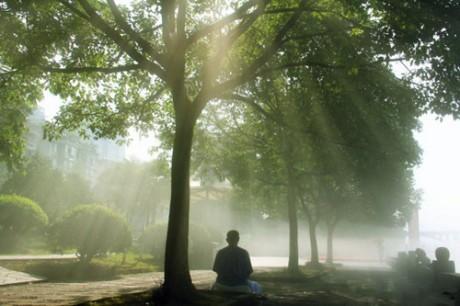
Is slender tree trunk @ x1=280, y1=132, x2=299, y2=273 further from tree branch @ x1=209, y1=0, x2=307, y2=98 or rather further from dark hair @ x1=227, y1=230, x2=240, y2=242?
dark hair @ x1=227, y1=230, x2=240, y2=242

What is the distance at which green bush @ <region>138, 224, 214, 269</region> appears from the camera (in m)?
24.2

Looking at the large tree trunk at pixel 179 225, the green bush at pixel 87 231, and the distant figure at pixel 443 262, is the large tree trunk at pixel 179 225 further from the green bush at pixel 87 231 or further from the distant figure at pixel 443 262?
the green bush at pixel 87 231

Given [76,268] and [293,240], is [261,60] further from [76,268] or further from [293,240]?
[293,240]

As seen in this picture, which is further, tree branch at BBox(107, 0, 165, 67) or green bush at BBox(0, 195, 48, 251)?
green bush at BBox(0, 195, 48, 251)

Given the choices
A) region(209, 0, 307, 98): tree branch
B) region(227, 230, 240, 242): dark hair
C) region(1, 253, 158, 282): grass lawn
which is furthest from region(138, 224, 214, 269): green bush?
region(227, 230, 240, 242): dark hair

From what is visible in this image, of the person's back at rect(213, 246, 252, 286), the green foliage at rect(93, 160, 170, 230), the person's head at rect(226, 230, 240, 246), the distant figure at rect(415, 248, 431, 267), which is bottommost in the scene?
the distant figure at rect(415, 248, 431, 267)

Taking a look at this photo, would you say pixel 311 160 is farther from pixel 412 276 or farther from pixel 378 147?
pixel 412 276

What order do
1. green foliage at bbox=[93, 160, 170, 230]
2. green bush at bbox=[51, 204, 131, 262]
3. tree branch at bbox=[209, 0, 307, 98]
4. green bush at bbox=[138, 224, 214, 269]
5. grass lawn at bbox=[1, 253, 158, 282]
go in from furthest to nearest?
green foliage at bbox=[93, 160, 170, 230], green bush at bbox=[138, 224, 214, 269], green bush at bbox=[51, 204, 131, 262], grass lawn at bbox=[1, 253, 158, 282], tree branch at bbox=[209, 0, 307, 98]

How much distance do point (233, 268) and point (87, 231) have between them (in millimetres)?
10870

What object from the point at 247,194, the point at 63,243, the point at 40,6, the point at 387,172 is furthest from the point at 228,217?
the point at 40,6

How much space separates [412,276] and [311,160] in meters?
6.49

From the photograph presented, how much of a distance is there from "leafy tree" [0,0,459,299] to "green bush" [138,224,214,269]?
9692 mm

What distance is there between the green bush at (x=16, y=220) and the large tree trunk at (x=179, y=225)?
59.7 ft

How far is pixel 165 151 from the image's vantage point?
2100 centimetres
